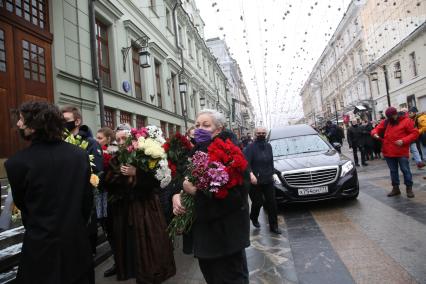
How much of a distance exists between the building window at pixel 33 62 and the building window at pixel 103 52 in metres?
3.41

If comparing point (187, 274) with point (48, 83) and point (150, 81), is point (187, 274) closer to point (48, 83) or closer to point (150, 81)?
point (48, 83)

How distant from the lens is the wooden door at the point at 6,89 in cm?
807

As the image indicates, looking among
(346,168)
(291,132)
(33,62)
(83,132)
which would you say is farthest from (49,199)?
(33,62)

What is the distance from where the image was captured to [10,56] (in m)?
8.31

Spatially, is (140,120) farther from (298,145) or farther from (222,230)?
(222,230)

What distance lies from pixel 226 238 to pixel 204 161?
60cm

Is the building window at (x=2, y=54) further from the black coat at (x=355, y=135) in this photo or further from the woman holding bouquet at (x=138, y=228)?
the black coat at (x=355, y=135)

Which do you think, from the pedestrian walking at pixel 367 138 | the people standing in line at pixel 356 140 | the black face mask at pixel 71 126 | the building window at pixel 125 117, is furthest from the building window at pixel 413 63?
the black face mask at pixel 71 126

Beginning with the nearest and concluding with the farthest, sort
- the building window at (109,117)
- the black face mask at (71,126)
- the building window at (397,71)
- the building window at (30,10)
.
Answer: the black face mask at (71,126), the building window at (30,10), the building window at (109,117), the building window at (397,71)

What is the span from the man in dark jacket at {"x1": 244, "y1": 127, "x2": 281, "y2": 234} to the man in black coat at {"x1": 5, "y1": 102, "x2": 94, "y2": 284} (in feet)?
12.3

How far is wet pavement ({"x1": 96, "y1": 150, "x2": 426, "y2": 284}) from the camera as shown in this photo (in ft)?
12.5

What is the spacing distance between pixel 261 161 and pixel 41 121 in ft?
13.7

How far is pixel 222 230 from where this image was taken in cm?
259

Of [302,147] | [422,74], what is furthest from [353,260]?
[422,74]
